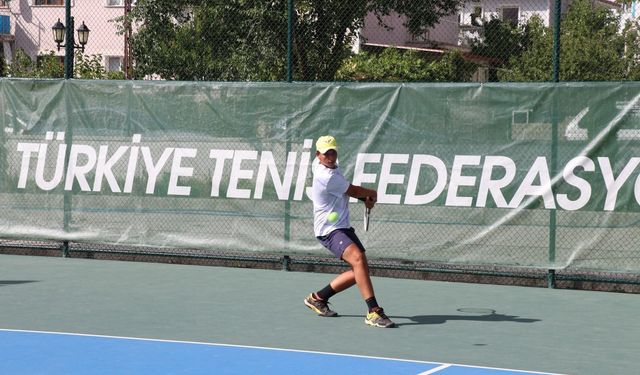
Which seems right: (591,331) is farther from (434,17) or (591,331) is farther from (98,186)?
(434,17)

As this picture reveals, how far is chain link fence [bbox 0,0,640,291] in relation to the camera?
43.7ft

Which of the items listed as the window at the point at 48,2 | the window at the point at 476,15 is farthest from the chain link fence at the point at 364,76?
the window at the point at 48,2

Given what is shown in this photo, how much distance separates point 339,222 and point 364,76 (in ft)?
85.9

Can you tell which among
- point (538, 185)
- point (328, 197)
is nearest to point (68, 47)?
point (328, 197)

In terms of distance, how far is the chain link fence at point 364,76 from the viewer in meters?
13.3

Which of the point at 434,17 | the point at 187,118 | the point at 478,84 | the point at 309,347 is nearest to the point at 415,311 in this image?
the point at 309,347

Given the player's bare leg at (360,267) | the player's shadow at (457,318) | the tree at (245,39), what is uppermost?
the tree at (245,39)

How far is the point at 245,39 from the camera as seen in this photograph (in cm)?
2306

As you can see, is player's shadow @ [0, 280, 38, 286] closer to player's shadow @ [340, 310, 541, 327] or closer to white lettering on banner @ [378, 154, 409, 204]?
white lettering on banner @ [378, 154, 409, 204]

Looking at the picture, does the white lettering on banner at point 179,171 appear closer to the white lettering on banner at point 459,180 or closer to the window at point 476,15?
the white lettering on banner at point 459,180

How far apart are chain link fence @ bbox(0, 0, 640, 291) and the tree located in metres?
0.03

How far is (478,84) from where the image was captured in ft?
44.5

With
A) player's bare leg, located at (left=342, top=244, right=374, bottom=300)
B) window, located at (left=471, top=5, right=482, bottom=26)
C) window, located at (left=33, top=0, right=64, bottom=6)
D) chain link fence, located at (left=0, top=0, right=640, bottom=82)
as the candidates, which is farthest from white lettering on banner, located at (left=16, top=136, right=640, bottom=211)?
window, located at (left=33, top=0, right=64, bottom=6)

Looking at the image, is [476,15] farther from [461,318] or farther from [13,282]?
[461,318]
